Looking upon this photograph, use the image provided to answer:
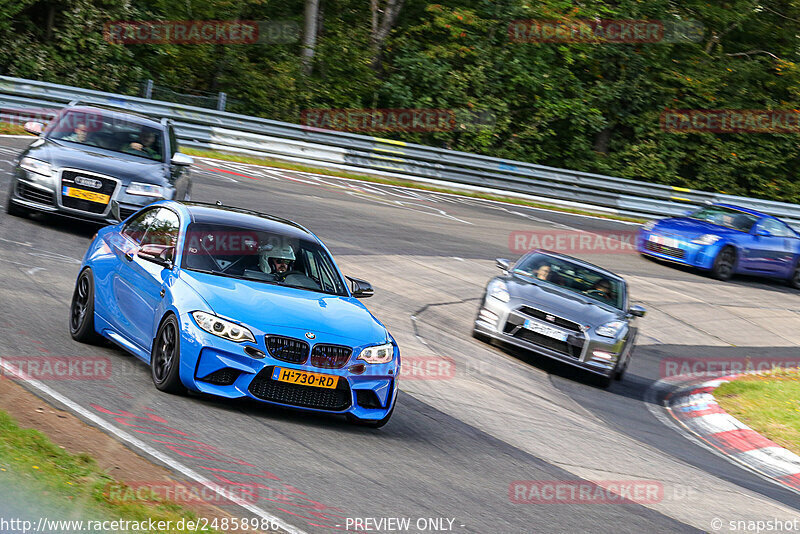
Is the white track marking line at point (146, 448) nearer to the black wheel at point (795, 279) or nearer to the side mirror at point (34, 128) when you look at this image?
the side mirror at point (34, 128)

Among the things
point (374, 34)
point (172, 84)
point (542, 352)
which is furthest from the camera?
point (374, 34)

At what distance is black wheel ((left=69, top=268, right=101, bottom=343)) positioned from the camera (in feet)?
29.1

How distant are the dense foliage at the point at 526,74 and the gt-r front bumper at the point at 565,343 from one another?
20.8 m

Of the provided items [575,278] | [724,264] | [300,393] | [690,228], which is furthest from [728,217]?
[300,393]

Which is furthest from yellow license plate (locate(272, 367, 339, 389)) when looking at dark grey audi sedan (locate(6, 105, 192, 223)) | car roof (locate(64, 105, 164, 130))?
car roof (locate(64, 105, 164, 130))

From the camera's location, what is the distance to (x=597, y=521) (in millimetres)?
6910

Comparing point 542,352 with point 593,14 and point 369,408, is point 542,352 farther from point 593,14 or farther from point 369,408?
point 593,14

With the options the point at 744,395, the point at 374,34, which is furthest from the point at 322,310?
the point at 374,34

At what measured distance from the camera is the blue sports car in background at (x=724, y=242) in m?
22.9

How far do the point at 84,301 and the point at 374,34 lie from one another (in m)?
28.2

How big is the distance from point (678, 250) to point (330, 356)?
→ 1684 cm

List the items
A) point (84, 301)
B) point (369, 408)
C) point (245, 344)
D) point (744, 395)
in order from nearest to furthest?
point (245, 344), point (369, 408), point (84, 301), point (744, 395)

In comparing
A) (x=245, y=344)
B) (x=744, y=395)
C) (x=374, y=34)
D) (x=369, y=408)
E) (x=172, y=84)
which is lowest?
(x=744, y=395)

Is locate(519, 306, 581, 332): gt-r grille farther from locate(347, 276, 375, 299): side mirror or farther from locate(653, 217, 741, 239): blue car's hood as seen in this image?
locate(653, 217, 741, 239): blue car's hood
